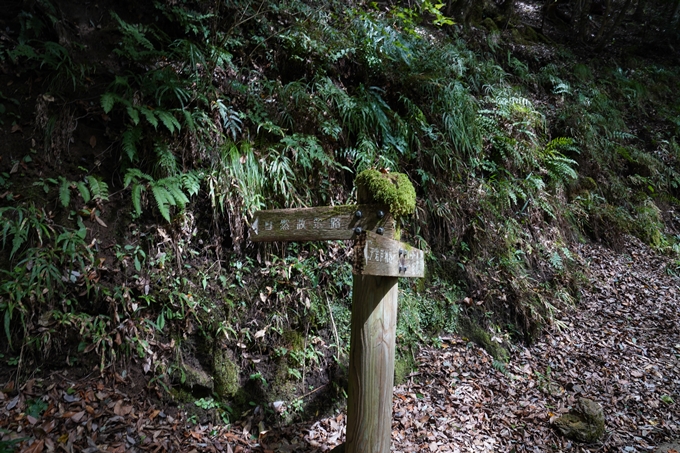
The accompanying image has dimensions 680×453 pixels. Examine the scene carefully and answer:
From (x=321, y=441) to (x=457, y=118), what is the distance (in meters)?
5.49

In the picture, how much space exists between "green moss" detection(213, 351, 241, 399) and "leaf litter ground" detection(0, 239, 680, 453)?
0.96 feet

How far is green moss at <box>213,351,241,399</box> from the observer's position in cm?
383

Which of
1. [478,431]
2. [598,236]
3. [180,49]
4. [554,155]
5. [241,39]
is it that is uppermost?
[241,39]

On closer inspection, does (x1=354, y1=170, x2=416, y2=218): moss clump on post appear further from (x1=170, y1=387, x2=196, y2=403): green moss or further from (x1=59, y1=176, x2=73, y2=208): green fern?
(x1=59, y1=176, x2=73, y2=208): green fern

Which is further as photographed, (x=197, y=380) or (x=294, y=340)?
(x=294, y=340)

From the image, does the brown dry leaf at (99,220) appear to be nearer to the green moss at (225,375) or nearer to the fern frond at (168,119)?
the fern frond at (168,119)

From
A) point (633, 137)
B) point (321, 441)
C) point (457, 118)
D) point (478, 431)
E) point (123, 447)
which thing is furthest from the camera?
point (633, 137)

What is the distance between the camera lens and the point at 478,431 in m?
4.23

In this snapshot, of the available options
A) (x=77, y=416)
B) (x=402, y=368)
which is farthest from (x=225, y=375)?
(x=402, y=368)

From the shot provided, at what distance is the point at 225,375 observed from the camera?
3.88 meters

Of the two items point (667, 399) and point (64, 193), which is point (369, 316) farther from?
point (667, 399)

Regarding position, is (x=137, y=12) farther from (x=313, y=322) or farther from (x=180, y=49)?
(x=313, y=322)

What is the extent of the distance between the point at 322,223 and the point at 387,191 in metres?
0.56

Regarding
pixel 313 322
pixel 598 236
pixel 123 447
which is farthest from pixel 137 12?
pixel 598 236
